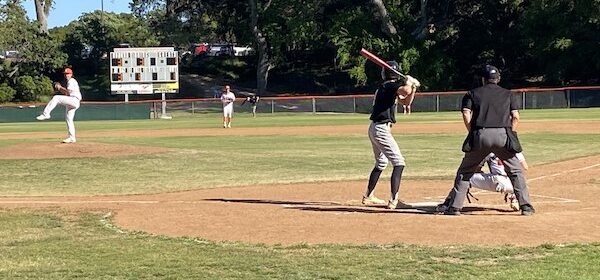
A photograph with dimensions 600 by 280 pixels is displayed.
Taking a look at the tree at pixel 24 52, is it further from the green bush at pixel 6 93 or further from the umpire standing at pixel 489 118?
the umpire standing at pixel 489 118

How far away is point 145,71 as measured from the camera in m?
54.6

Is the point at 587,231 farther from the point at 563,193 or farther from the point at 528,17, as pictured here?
A: the point at 528,17

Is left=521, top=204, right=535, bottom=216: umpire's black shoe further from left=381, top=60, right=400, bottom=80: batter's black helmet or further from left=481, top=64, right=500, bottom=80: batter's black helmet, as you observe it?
left=381, top=60, right=400, bottom=80: batter's black helmet

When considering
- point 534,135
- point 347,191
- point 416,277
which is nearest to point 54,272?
point 416,277

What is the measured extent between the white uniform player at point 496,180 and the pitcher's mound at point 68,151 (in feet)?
38.3

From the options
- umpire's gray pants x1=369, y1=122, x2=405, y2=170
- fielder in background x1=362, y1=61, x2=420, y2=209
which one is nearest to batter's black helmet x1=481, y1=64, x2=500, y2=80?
fielder in background x1=362, y1=61, x2=420, y2=209

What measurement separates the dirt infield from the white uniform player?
217mm

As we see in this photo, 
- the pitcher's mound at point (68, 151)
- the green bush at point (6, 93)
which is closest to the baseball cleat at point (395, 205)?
the pitcher's mound at point (68, 151)

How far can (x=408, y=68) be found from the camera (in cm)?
6247

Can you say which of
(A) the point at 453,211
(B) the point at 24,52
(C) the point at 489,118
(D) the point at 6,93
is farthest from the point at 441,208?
(B) the point at 24,52

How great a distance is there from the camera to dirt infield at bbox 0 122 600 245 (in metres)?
9.23

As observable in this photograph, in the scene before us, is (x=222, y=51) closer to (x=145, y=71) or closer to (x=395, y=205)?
(x=145, y=71)

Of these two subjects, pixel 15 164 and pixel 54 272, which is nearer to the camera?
pixel 54 272

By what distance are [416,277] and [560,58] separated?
182 ft
